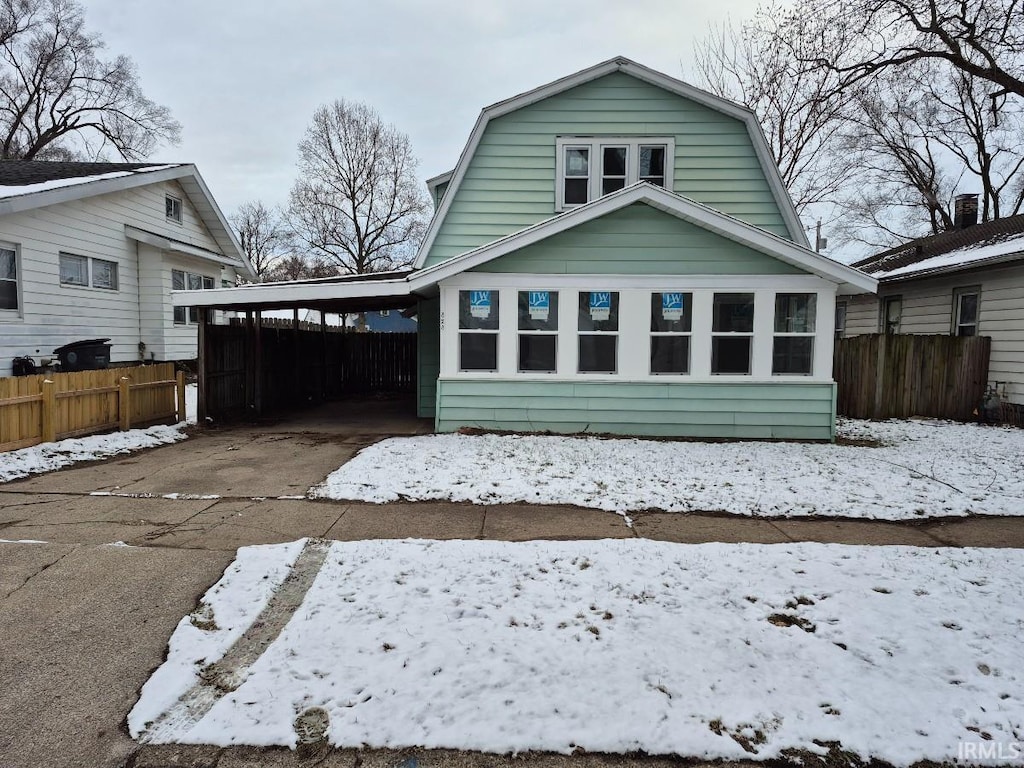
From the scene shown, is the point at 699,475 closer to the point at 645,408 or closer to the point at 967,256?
the point at 645,408

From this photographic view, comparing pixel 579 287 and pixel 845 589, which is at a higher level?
pixel 579 287

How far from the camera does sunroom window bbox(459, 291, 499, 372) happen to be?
9.30 metres

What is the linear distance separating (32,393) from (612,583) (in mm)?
8131

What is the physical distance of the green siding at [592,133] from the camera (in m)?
11.0

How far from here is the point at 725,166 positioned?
36.3 ft

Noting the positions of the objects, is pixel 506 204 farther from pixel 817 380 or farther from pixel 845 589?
pixel 845 589

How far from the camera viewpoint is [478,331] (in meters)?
9.34

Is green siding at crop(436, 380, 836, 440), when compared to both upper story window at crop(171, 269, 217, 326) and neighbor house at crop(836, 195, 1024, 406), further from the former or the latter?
upper story window at crop(171, 269, 217, 326)

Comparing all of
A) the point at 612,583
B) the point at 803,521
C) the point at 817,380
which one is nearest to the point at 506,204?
the point at 817,380

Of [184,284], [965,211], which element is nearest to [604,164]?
[184,284]

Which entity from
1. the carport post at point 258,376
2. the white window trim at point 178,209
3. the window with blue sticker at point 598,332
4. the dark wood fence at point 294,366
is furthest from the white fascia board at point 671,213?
the white window trim at point 178,209

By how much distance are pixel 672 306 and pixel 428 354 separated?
4.96 m

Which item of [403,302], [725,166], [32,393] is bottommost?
[32,393]

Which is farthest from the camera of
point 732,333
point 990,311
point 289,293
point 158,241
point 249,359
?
point 158,241
